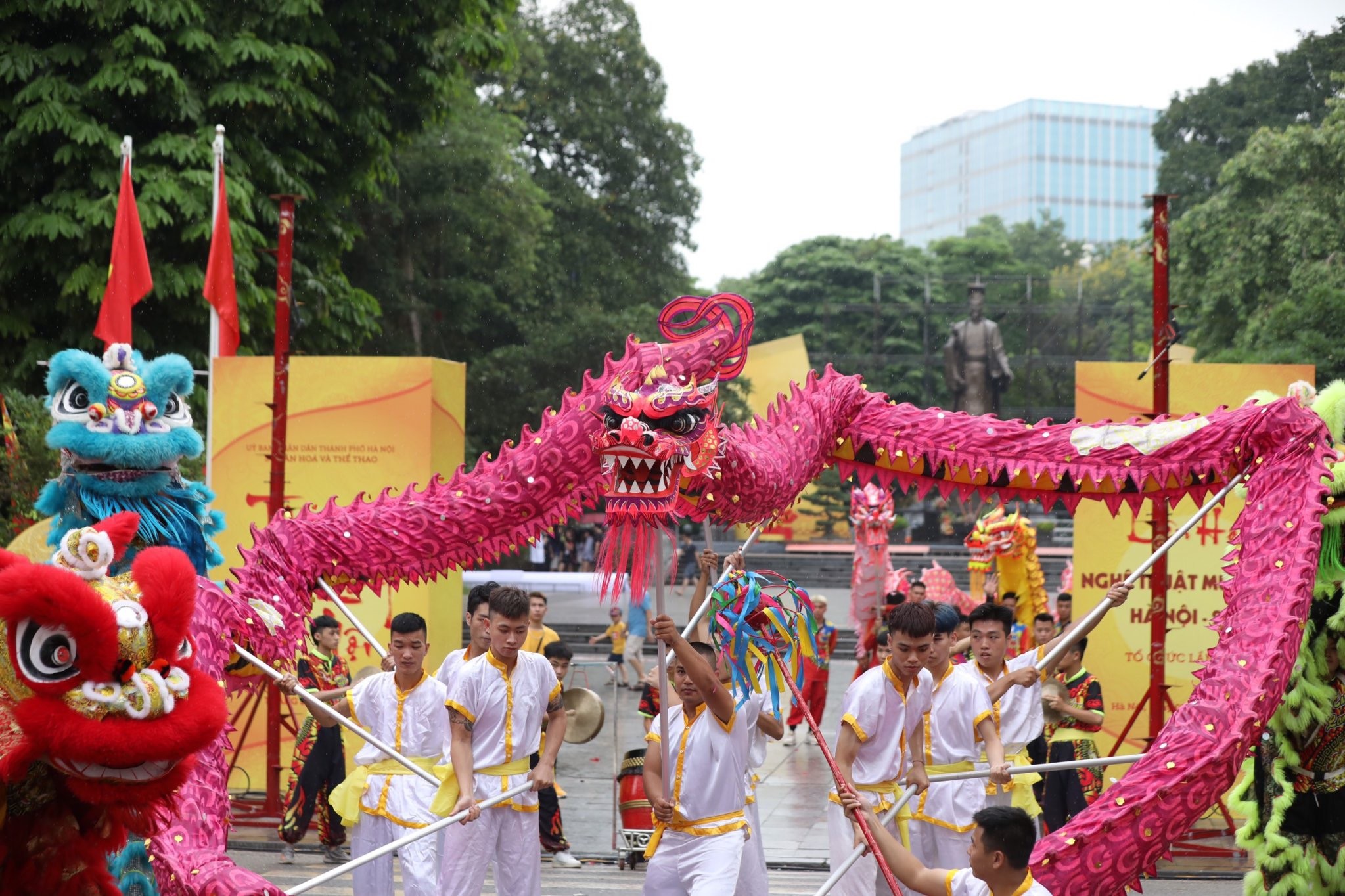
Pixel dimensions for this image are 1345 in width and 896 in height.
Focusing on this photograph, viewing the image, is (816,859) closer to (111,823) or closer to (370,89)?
(111,823)

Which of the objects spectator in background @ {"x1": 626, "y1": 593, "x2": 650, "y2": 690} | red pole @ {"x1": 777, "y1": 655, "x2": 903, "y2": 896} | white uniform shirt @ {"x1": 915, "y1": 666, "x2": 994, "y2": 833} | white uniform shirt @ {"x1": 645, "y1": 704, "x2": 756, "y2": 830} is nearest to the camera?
red pole @ {"x1": 777, "y1": 655, "x2": 903, "y2": 896}

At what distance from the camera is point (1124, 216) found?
314 ft

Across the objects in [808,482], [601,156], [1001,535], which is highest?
[601,156]

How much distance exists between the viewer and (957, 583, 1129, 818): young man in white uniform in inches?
280

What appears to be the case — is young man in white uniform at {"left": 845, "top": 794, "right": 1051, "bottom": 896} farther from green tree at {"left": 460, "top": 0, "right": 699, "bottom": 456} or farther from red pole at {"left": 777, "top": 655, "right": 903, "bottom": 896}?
green tree at {"left": 460, "top": 0, "right": 699, "bottom": 456}

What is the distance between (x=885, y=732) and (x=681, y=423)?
1937 mm

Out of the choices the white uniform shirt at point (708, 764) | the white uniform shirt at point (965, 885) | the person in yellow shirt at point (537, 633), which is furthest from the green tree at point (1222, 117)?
the white uniform shirt at point (965, 885)

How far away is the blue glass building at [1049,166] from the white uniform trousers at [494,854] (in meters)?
87.3

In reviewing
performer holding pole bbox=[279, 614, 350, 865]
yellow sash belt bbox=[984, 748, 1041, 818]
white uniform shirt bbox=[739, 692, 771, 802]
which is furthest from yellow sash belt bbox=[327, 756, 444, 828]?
yellow sash belt bbox=[984, 748, 1041, 818]

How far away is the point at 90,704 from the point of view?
11.9 ft

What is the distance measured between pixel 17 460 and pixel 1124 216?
9286 cm

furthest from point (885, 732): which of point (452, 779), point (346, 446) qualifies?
point (346, 446)

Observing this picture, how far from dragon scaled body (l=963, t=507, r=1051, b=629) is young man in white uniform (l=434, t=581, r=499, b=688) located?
252 inches

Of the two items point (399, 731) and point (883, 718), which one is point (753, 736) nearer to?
point (883, 718)
